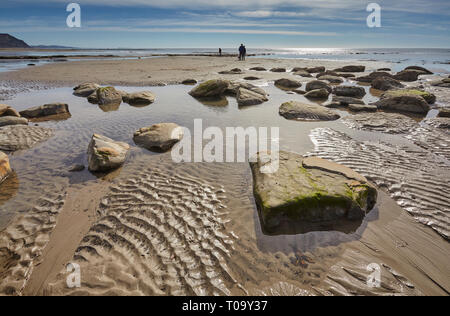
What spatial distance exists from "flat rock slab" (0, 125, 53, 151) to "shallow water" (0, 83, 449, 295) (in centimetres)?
41

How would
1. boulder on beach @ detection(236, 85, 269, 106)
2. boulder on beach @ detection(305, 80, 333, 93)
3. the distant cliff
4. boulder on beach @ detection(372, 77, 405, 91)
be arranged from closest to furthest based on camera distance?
→ boulder on beach @ detection(236, 85, 269, 106) < boulder on beach @ detection(305, 80, 333, 93) < boulder on beach @ detection(372, 77, 405, 91) < the distant cliff

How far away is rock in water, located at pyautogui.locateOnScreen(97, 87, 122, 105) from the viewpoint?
1273cm

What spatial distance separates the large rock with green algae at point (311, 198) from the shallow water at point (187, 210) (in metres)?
0.26

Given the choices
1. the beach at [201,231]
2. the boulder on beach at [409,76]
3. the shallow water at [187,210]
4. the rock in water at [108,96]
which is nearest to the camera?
the beach at [201,231]

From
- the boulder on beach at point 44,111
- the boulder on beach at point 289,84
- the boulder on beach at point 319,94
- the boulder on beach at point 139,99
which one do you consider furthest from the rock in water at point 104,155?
the boulder on beach at point 289,84

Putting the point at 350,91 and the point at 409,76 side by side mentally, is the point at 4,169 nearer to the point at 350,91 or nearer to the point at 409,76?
the point at 350,91

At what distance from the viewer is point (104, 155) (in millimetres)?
5801

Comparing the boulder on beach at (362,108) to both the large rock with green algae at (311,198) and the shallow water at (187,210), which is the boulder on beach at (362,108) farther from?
the large rock with green algae at (311,198)

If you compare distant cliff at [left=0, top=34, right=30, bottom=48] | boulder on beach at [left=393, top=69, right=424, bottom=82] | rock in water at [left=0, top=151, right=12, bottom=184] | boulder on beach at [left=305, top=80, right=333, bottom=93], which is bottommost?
rock in water at [left=0, top=151, right=12, bottom=184]

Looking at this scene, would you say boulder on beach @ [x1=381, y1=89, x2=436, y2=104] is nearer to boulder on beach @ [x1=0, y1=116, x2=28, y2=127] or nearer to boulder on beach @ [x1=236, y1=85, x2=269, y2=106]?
boulder on beach @ [x1=236, y1=85, x2=269, y2=106]

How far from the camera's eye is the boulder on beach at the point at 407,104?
1131cm

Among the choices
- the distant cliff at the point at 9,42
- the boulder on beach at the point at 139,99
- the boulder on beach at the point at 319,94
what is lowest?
the boulder on beach at the point at 139,99

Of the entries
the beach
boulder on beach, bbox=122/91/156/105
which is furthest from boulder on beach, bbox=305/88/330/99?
boulder on beach, bbox=122/91/156/105

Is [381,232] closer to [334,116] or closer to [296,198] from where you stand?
[296,198]
